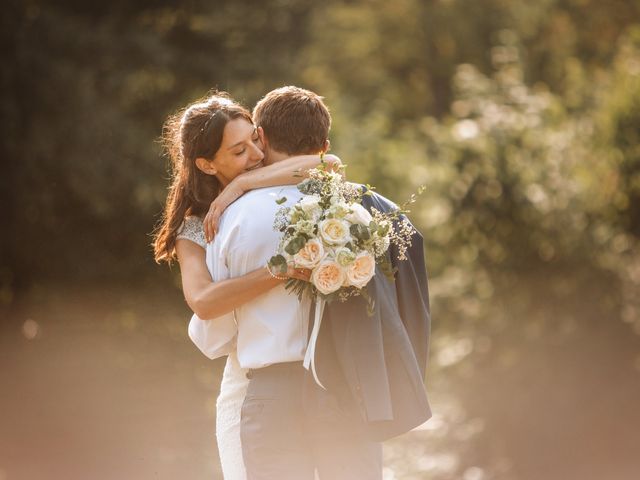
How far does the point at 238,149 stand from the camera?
329 centimetres

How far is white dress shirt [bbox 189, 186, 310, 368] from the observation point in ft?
9.66

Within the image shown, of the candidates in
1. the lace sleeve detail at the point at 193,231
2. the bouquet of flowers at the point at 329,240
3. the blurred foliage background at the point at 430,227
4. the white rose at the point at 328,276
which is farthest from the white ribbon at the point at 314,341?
the blurred foliage background at the point at 430,227

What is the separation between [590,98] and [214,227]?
6968 millimetres

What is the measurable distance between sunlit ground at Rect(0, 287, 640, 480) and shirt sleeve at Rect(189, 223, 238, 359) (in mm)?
4638

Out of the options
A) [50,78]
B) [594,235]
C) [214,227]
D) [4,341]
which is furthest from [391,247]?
[4,341]

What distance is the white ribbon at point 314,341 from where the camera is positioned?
2.87 m

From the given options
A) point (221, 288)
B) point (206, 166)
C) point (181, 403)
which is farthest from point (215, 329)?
point (181, 403)

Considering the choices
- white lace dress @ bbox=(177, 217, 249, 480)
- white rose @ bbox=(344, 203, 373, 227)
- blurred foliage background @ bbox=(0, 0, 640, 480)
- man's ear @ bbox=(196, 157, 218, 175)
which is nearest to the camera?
white rose @ bbox=(344, 203, 373, 227)

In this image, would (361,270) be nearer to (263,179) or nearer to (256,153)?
(263,179)

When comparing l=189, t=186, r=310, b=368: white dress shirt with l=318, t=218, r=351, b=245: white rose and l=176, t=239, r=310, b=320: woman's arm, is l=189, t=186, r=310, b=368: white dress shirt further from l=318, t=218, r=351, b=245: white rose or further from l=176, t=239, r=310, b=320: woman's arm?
l=318, t=218, r=351, b=245: white rose

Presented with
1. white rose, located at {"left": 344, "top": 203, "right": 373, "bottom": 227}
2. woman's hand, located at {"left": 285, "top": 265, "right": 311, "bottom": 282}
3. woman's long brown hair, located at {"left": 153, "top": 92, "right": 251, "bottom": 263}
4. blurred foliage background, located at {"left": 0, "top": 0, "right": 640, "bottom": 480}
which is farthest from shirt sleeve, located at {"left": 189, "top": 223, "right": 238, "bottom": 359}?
blurred foliage background, located at {"left": 0, "top": 0, "right": 640, "bottom": 480}

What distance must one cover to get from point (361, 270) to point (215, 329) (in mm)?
603

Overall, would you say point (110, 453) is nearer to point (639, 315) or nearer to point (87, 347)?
point (87, 347)

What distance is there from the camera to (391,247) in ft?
10.6
